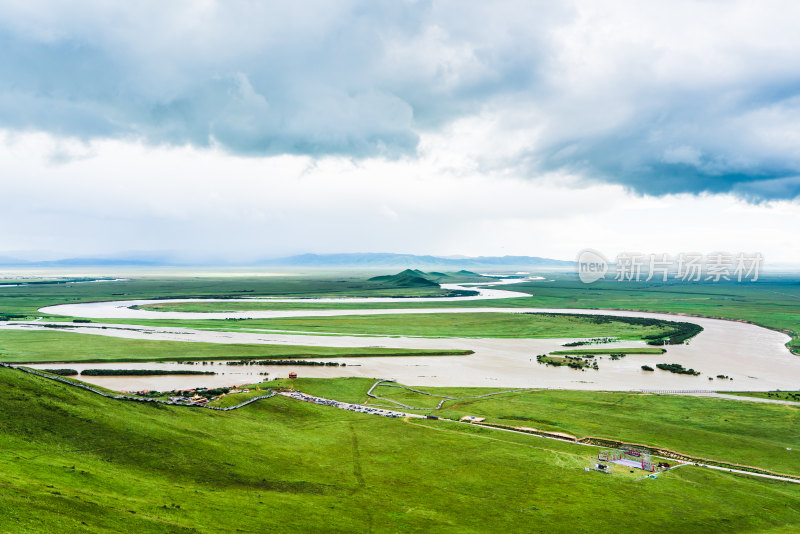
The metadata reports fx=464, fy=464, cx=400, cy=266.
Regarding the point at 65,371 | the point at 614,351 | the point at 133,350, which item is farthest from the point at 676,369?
the point at 65,371

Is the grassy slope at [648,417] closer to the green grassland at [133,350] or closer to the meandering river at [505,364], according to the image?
the meandering river at [505,364]

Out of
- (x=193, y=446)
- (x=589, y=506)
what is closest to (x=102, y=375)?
(x=193, y=446)

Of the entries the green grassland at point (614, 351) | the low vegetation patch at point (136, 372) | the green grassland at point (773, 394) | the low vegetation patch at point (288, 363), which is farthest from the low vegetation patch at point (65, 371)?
the green grassland at point (773, 394)

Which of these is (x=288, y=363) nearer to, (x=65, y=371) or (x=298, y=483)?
(x=65, y=371)

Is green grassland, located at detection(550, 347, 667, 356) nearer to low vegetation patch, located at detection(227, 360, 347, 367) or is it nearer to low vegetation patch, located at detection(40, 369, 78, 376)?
low vegetation patch, located at detection(227, 360, 347, 367)

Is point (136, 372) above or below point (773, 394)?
above

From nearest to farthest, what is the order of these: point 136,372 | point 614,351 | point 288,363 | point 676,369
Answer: point 136,372
point 676,369
point 288,363
point 614,351

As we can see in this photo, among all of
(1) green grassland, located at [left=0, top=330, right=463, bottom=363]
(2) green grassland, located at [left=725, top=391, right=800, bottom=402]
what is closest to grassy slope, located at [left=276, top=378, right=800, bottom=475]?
(2) green grassland, located at [left=725, top=391, right=800, bottom=402]
